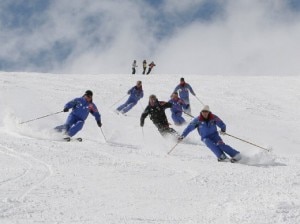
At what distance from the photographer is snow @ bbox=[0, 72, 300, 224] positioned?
20.0ft

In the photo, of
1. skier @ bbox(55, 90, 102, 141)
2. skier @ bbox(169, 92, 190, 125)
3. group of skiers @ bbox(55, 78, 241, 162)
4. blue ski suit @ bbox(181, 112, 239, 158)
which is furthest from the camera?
skier @ bbox(169, 92, 190, 125)

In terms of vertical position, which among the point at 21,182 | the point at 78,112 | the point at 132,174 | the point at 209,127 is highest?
the point at 78,112

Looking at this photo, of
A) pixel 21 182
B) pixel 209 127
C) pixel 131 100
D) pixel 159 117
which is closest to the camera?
pixel 21 182

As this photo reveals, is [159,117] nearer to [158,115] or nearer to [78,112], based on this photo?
[158,115]

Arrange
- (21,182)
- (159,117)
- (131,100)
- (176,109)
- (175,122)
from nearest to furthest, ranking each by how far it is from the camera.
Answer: (21,182) < (159,117) < (176,109) < (175,122) < (131,100)

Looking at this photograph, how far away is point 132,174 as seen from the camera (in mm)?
8773

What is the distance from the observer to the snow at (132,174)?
20.0 ft

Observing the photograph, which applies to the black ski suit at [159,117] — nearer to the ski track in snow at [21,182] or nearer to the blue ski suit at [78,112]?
the blue ski suit at [78,112]

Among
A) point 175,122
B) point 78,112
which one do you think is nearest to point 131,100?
point 175,122

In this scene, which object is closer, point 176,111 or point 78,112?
point 78,112

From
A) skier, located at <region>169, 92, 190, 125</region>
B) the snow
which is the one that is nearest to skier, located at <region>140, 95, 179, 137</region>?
the snow

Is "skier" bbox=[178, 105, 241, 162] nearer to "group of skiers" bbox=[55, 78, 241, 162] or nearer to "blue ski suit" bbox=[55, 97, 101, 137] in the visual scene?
"group of skiers" bbox=[55, 78, 241, 162]

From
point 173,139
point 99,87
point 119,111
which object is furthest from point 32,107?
point 99,87

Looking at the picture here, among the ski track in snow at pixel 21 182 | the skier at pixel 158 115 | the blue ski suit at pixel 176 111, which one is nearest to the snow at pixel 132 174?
the ski track in snow at pixel 21 182
